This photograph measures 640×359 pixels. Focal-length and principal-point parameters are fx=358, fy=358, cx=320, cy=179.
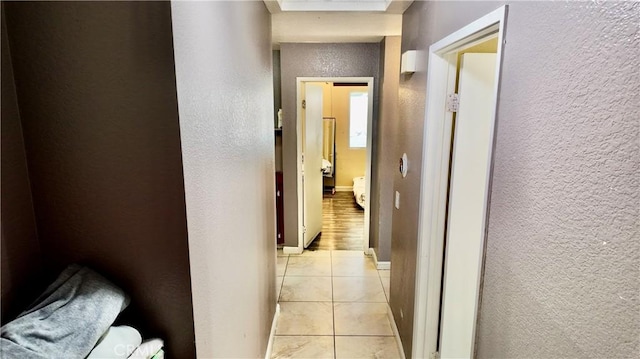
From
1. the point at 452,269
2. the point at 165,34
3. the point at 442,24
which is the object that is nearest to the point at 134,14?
the point at 165,34

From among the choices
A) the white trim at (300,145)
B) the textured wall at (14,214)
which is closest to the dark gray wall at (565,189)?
the textured wall at (14,214)

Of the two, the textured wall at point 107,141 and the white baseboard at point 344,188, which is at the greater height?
the textured wall at point 107,141

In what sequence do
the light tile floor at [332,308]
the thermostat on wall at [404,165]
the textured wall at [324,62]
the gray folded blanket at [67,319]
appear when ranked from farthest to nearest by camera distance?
the textured wall at [324,62] < the light tile floor at [332,308] < the thermostat on wall at [404,165] < the gray folded blanket at [67,319]

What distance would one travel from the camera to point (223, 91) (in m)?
1.36

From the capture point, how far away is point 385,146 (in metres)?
3.63

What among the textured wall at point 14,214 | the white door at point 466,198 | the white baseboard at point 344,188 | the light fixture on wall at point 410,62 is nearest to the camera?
the textured wall at point 14,214

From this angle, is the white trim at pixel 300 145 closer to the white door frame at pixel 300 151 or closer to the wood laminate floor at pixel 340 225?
the white door frame at pixel 300 151

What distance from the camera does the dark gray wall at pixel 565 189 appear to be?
24.7 inches

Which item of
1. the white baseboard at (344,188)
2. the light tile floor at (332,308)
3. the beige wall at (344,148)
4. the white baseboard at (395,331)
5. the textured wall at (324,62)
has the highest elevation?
the textured wall at (324,62)

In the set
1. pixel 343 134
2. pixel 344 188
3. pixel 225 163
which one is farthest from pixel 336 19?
pixel 344 188

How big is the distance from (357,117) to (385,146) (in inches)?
145

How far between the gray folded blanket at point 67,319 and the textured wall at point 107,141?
2.9 inches

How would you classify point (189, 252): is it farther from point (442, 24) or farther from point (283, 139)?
point (283, 139)

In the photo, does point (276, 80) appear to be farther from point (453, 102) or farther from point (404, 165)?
point (453, 102)
